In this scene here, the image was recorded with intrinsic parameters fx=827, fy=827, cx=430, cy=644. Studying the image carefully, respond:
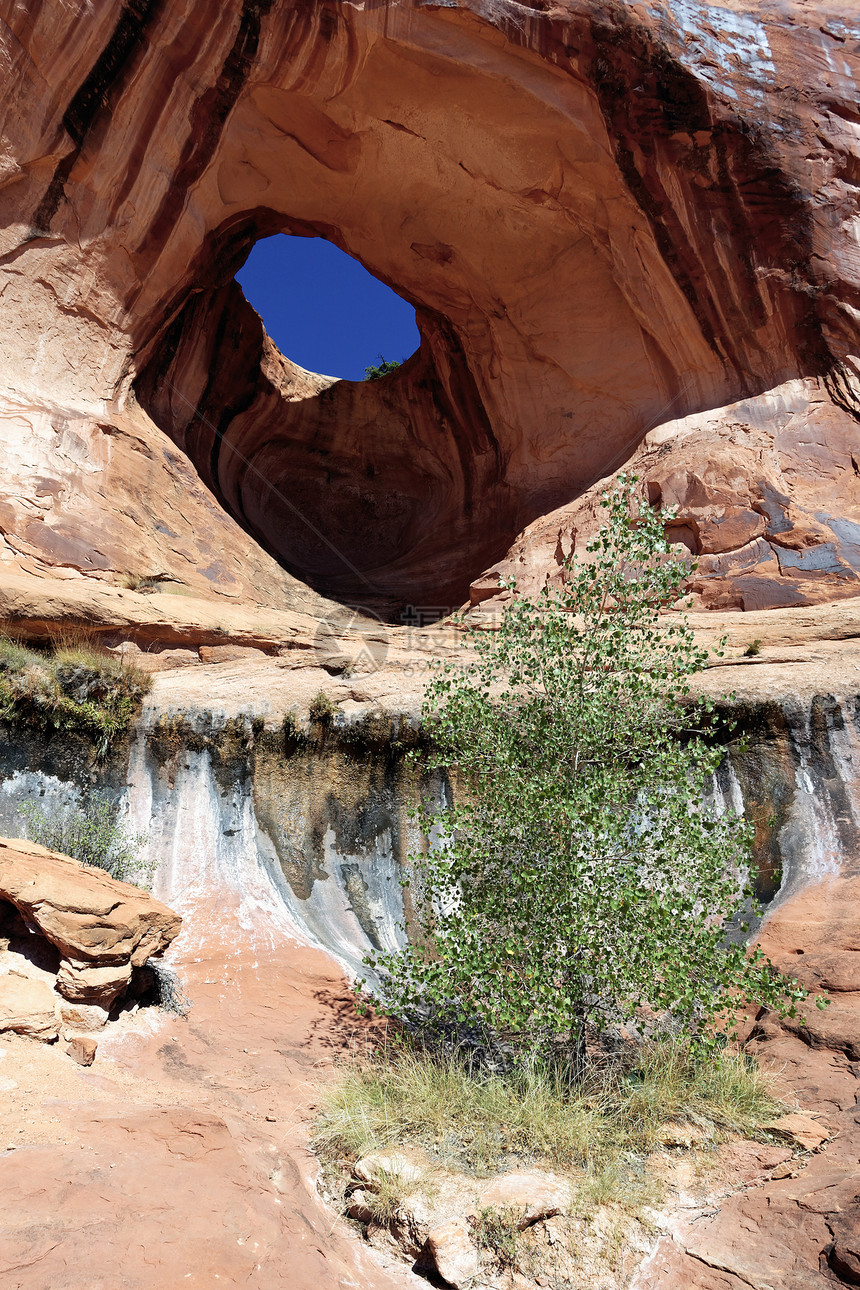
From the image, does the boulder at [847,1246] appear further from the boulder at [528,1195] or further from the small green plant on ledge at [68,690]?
the small green plant on ledge at [68,690]

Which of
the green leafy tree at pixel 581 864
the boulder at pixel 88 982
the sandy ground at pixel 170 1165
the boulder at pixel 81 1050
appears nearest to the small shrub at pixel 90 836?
the sandy ground at pixel 170 1165

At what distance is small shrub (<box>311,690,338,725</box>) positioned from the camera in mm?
9648

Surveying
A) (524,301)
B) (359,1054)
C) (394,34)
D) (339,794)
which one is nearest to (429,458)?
(524,301)

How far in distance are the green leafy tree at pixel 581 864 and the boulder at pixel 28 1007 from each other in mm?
2311

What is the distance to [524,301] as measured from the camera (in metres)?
15.8

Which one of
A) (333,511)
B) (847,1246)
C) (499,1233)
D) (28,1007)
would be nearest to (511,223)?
(333,511)

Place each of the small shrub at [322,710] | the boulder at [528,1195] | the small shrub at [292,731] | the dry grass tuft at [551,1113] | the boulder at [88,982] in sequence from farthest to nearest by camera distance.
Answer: the small shrub at [322,710] < the small shrub at [292,731] < the boulder at [88,982] < the dry grass tuft at [551,1113] < the boulder at [528,1195]

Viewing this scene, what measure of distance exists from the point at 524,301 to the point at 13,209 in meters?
8.73

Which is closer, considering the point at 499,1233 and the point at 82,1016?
the point at 499,1233

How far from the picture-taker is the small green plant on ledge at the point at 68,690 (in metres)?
8.85

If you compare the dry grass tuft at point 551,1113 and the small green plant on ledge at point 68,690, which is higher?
the small green plant on ledge at point 68,690

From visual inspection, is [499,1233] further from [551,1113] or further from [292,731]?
[292,731]

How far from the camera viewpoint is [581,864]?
237 inches

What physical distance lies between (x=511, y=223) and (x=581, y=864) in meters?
12.8
